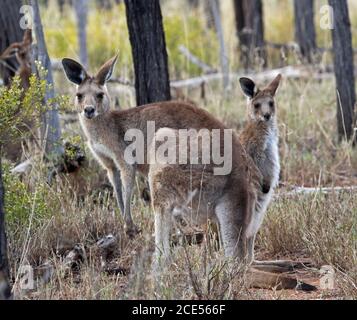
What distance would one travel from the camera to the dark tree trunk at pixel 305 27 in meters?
12.8

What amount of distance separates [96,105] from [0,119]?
837 millimetres

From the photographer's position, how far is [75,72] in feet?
19.5

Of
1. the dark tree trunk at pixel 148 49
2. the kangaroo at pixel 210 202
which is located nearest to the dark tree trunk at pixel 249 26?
the dark tree trunk at pixel 148 49

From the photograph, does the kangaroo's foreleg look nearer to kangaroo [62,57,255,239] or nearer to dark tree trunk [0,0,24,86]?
kangaroo [62,57,255,239]

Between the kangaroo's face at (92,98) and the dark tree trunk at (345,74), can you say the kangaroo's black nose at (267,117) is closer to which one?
the kangaroo's face at (92,98)

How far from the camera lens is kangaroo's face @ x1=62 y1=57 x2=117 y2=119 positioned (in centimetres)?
589

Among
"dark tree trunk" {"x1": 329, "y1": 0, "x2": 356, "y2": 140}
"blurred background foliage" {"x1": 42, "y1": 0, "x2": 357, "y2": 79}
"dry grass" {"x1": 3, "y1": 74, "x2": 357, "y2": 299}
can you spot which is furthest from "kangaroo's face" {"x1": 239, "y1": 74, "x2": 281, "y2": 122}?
"blurred background foliage" {"x1": 42, "y1": 0, "x2": 357, "y2": 79}

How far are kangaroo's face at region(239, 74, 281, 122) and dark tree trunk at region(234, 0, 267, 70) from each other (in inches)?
244

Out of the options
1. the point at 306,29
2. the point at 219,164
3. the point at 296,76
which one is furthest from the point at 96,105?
the point at 306,29

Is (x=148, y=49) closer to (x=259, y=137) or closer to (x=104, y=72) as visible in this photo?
(x=104, y=72)

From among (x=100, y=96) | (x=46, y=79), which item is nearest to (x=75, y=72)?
(x=100, y=96)

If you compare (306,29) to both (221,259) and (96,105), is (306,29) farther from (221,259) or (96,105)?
(221,259)

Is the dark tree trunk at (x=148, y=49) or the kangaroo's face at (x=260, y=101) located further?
the dark tree trunk at (x=148, y=49)

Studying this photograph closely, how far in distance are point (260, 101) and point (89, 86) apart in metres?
1.22
